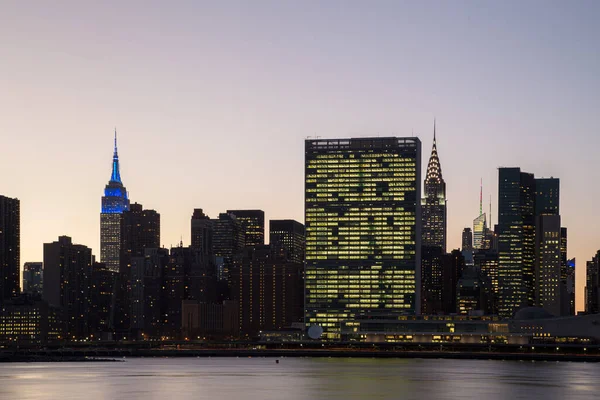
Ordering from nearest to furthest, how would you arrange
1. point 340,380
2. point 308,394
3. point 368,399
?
point 368,399 → point 308,394 → point 340,380

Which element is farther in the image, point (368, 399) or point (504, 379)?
point (504, 379)

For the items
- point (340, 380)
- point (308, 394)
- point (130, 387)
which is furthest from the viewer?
point (340, 380)

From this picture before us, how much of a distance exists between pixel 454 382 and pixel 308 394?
38.5 metres

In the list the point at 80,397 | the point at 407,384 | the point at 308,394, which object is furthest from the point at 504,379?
the point at 80,397

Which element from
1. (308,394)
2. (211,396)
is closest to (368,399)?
(308,394)

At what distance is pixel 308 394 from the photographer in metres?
156

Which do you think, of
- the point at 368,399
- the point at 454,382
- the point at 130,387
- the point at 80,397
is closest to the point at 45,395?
the point at 80,397

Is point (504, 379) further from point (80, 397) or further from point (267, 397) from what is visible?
point (80, 397)

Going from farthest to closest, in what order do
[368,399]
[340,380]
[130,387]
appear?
[340,380] → [130,387] → [368,399]

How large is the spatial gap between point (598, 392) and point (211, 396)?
55.8m

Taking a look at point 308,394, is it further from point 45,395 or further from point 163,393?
point 45,395

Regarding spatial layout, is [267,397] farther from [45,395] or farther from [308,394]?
[45,395]

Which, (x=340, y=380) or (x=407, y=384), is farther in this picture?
(x=340, y=380)

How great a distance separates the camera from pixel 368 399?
479 ft
